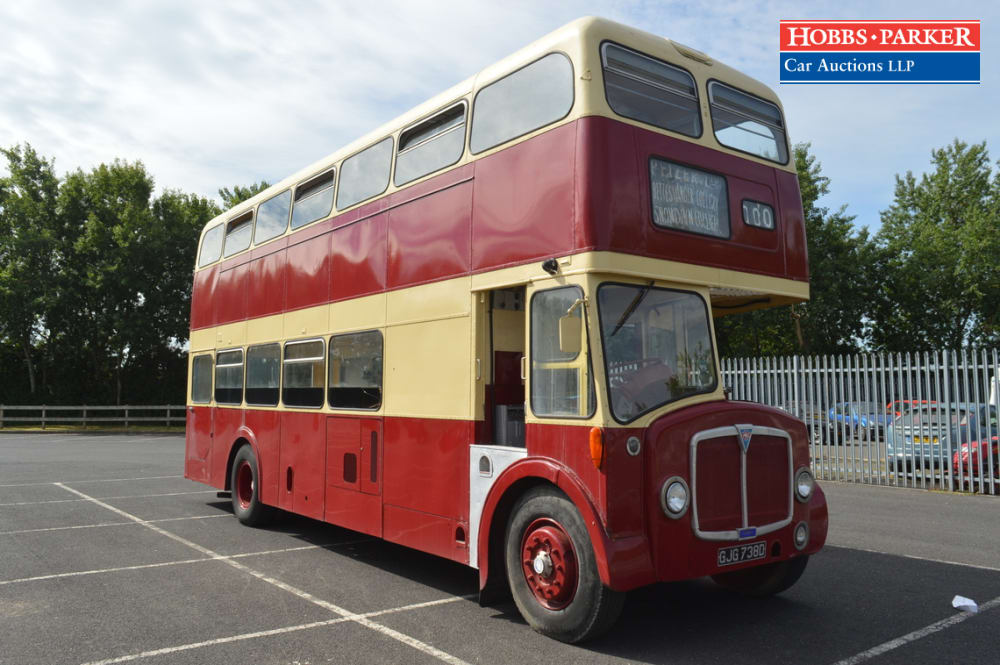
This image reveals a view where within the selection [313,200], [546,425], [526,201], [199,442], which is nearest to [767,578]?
[546,425]

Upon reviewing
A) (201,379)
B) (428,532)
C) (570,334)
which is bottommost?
(428,532)

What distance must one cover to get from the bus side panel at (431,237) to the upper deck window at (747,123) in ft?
6.95

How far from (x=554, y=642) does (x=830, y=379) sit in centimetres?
1220

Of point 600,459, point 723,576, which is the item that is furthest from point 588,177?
point 723,576

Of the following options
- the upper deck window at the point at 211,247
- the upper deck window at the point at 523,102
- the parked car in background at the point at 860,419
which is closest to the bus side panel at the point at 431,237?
the upper deck window at the point at 523,102

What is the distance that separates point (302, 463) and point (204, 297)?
14.8 ft

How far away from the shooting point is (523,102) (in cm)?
599

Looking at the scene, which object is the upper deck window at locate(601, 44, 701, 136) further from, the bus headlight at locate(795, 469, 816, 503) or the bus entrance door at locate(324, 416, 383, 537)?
the bus entrance door at locate(324, 416, 383, 537)

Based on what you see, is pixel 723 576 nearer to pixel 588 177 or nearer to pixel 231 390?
pixel 588 177

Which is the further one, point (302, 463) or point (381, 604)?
point (302, 463)

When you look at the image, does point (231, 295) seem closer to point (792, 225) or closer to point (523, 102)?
point (523, 102)

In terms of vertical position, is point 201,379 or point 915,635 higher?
point 201,379

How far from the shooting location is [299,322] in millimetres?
9062

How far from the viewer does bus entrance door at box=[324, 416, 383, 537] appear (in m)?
7.40
